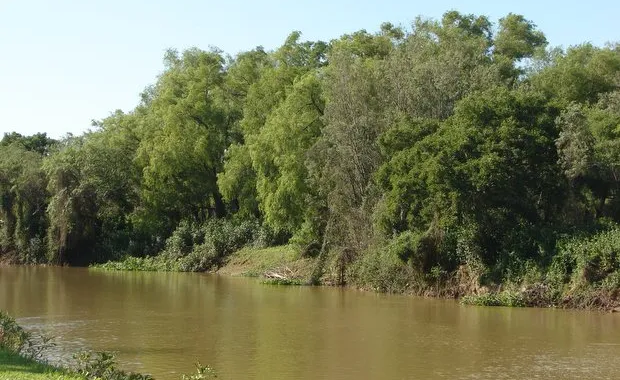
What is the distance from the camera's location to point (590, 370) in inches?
698

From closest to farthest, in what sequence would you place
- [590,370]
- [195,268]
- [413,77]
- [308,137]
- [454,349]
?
[590,370] < [454,349] < [413,77] < [308,137] < [195,268]

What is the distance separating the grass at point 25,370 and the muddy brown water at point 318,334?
3.42 metres

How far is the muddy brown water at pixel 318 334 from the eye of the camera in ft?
58.4

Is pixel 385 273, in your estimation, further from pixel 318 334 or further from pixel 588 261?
pixel 318 334

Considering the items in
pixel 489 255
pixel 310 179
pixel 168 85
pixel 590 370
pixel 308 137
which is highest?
pixel 168 85

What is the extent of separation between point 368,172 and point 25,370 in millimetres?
26695

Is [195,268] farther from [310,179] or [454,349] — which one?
[454,349]

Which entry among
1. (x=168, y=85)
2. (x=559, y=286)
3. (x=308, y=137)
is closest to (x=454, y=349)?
(x=559, y=286)

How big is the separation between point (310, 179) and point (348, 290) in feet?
21.8

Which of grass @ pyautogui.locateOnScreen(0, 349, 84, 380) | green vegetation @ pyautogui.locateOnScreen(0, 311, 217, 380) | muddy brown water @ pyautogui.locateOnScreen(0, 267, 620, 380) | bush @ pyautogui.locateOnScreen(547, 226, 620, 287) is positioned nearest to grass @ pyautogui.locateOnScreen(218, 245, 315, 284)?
muddy brown water @ pyautogui.locateOnScreen(0, 267, 620, 380)

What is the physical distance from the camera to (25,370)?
41.7ft

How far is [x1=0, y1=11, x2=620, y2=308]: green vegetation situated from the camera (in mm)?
30953

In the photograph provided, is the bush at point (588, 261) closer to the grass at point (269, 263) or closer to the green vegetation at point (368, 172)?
the green vegetation at point (368, 172)

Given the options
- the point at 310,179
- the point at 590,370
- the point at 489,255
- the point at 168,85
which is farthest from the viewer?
the point at 168,85
